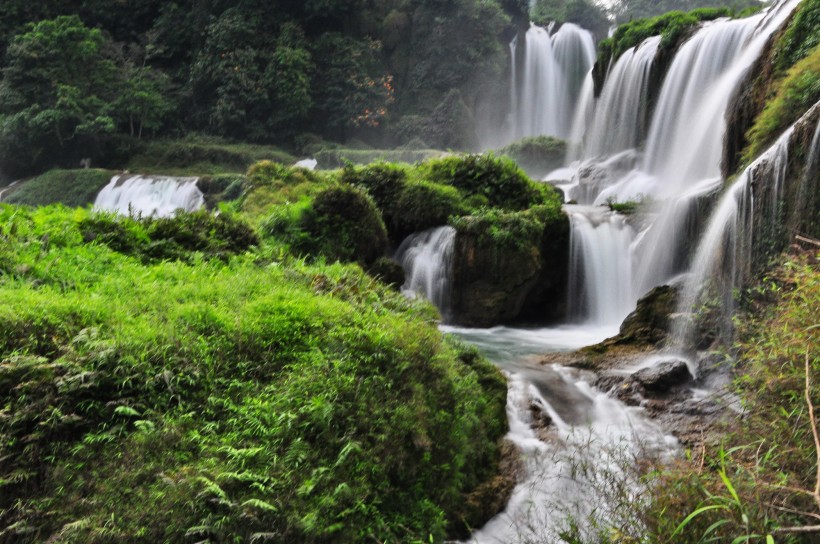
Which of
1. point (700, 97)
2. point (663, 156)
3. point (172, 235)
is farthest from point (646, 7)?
point (172, 235)

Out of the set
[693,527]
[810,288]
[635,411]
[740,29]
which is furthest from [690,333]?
[740,29]

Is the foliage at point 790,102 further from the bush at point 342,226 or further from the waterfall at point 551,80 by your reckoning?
the waterfall at point 551,80

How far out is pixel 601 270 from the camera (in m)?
12.1

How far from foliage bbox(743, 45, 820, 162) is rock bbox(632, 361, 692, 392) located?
3.59 m

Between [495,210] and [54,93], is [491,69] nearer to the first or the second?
[54,93]

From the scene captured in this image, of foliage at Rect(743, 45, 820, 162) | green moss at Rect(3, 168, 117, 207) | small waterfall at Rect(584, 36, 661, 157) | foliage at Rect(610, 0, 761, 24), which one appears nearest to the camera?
foliage at Rect(743, 45, 820, 162)

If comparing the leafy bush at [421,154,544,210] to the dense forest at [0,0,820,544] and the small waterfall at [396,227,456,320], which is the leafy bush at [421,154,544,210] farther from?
the small waterfall at [396,227,456,320]

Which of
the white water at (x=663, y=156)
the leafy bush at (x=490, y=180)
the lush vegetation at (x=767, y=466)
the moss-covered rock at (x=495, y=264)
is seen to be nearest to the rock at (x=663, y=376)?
the lush vegetation at (x=767, y=466)

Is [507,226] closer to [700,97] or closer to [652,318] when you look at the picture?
[652,318]

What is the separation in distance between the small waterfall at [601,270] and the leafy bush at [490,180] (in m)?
1.25

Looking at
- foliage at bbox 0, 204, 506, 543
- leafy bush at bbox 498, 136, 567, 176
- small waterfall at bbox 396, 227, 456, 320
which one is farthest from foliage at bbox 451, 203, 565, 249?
leafy bush at bbox 498, 136, 567, 176

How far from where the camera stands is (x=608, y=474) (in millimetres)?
3648

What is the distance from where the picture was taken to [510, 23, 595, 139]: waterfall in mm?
33719

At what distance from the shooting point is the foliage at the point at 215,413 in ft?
10.7
